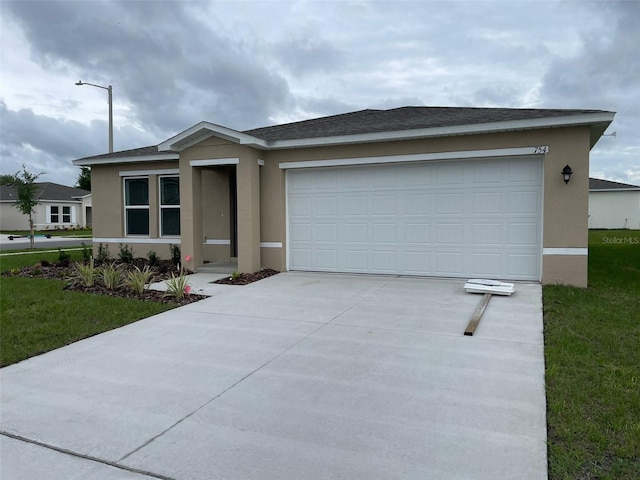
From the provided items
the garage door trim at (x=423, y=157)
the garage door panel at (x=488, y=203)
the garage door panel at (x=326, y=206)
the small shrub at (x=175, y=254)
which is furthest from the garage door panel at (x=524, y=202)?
the small shrub at (x=175, y=254)

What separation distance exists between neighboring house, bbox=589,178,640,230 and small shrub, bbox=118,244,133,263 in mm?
32998

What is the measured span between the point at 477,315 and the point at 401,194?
13.8 feet

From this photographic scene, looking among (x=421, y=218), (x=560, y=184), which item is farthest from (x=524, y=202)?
(x=421, y=218)

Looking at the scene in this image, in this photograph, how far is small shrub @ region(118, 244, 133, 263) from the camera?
44.7 feet

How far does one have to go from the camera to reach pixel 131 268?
40.5 ft

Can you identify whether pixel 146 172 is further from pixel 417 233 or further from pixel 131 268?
pixel 417 233

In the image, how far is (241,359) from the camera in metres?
5.18

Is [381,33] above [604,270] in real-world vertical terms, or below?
above

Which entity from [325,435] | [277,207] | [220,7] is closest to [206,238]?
[277,207]

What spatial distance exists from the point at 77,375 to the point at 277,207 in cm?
703

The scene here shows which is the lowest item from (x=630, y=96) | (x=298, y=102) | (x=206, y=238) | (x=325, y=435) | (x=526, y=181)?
(x=325, y=435)

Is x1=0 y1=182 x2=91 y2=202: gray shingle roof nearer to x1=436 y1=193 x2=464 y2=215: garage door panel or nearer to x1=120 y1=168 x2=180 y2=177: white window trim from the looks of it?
x1=120 y1=168 x2=180 y2=177: white window trim

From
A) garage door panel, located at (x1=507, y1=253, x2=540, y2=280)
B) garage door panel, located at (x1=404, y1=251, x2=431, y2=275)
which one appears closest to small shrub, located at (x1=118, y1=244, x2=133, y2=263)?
garage door panel, located at (x1=404, y1=251, x2=431, y2=275)

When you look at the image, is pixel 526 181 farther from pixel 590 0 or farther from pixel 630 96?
pixel 630 96
